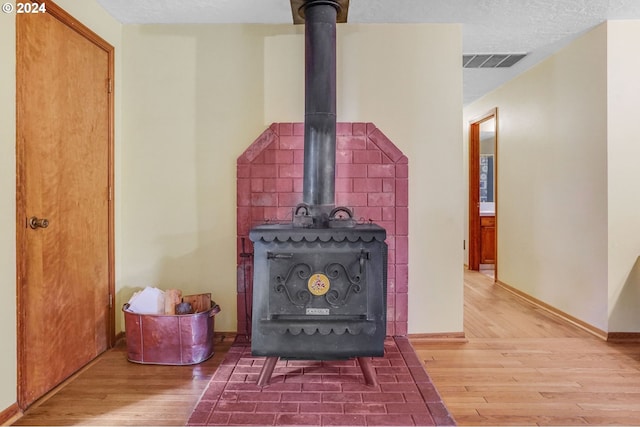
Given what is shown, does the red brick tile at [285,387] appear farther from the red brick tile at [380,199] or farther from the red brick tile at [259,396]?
the red brick tile at [380,199]

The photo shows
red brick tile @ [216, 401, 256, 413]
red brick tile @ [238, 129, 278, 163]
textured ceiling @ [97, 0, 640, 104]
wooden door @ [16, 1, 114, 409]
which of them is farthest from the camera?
red brick tile @ [238, 129, 278, 163]

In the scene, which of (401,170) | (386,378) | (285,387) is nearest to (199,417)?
(285,387)

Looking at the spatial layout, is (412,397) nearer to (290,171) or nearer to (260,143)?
(290,171)

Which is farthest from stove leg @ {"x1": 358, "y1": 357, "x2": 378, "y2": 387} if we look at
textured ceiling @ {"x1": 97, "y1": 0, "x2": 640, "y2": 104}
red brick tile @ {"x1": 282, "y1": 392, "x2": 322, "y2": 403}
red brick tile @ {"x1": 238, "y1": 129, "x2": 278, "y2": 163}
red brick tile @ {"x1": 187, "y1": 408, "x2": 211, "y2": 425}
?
textured ceiling @ {"x1": 97, "y1": 0, "x2": 640, "y2": 104}

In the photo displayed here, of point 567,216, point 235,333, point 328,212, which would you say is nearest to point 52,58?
point 328,212

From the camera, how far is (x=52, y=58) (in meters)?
1.99

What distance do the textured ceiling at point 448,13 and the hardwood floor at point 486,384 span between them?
81.3 inches

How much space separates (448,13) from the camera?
2.46 meters

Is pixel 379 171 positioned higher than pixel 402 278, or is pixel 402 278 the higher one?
pixel 379 171

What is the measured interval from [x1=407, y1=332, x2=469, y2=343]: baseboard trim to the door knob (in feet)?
7.08

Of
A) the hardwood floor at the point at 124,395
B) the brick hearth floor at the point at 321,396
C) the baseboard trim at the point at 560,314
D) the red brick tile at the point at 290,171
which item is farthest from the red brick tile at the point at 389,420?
the baseboard trim at the point at 560,314

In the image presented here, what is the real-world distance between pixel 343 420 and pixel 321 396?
8.3 inches

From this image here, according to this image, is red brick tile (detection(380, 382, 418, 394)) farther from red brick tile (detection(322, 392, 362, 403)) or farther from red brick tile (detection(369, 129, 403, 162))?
red brick tile (detection(369, 129, 403, 162))

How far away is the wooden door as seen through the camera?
71.4 inches
